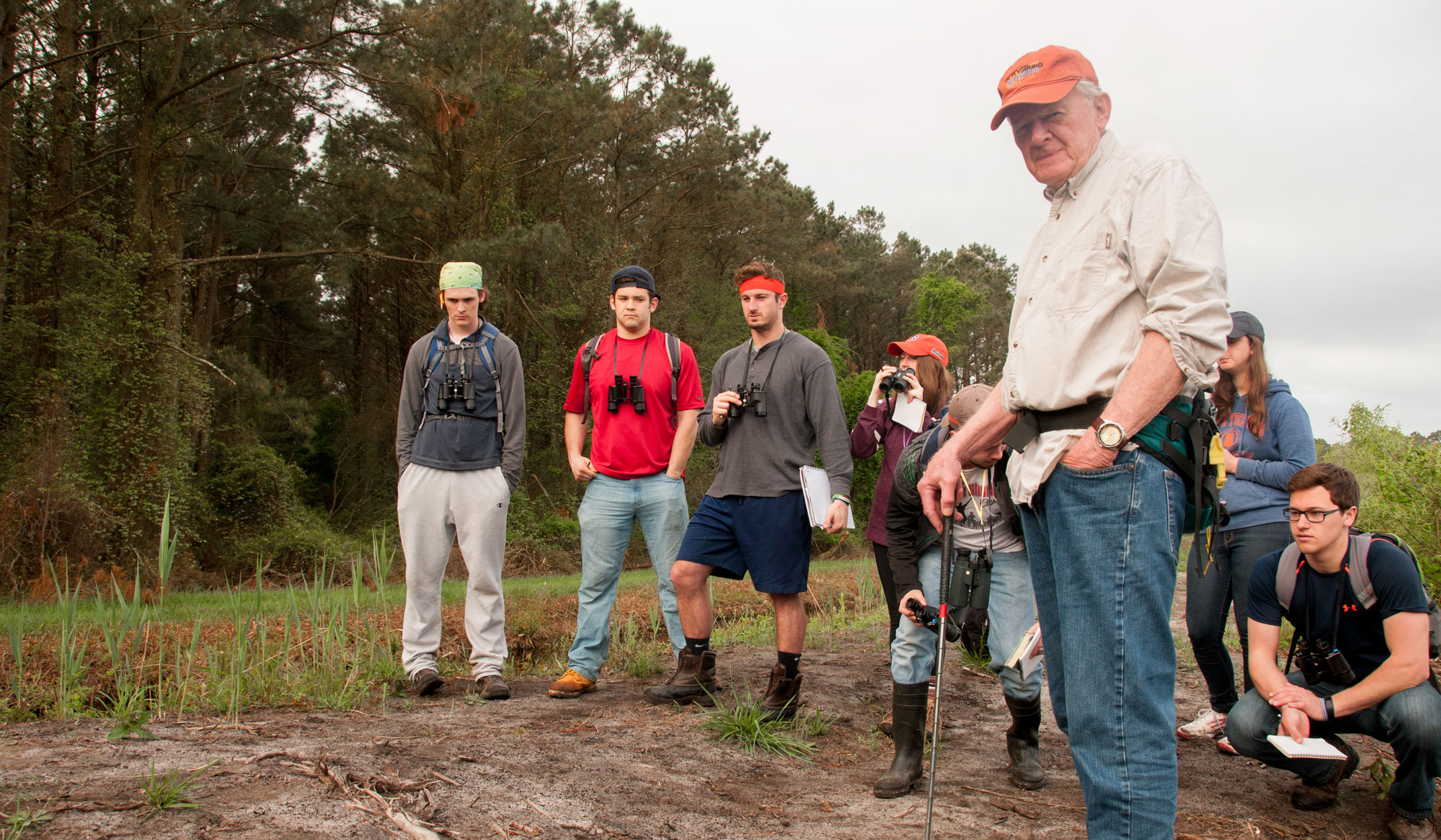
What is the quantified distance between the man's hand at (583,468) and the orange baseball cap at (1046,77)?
3224 millimetres

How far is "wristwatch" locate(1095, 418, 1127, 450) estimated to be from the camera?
6.77 ft

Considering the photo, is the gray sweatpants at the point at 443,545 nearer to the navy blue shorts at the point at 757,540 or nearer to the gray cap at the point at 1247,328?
the navy blue shorts at the point at 757,540

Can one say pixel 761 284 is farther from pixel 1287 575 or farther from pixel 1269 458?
pixel 1287 575

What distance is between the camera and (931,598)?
395 centimetres

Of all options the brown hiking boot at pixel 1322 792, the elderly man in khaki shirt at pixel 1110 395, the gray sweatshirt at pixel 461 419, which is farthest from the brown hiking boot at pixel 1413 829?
the gray sweatshirt at pixel 461 419

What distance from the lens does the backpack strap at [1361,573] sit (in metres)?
3.49

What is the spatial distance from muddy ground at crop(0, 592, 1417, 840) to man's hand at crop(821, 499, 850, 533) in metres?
0.95

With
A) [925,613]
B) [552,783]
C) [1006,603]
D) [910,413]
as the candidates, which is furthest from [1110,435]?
[910,413]

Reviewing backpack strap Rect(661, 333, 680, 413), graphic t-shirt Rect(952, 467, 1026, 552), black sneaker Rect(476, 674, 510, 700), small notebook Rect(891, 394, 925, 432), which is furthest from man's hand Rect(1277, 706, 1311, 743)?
black sneaker Rect(476, 674, 510, 700)

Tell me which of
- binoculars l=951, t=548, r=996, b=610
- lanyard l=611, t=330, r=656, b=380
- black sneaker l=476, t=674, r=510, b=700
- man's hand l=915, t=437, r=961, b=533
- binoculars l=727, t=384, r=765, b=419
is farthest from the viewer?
lanyard l=611, t=330, r=656, b=380

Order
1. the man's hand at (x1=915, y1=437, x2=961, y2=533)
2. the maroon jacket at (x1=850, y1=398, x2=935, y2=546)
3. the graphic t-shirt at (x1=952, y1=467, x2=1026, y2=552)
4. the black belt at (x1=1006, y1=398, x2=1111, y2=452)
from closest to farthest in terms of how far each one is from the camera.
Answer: the black belt at (x1=1006, y1=398, x2=1111, y2=452), the man's hand at (x1=915, y1=437, x2=961, y2=533), the graphic t-shirt at (x1=952, y1=467, x2=1026, y2=552), the maroon jacket at (x1=850, y1=398, x2=935, y2=546)

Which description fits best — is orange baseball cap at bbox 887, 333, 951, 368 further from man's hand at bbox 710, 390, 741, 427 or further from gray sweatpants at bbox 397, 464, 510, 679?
gray sweatpants at bbox 397, 464, 510, 679

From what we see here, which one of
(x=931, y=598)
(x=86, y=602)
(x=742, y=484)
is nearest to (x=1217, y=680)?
(x=931, y=598)

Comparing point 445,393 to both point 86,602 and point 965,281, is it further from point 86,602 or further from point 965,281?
point 965,281
